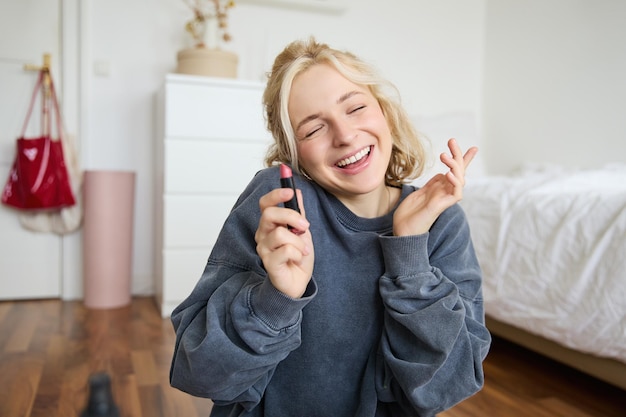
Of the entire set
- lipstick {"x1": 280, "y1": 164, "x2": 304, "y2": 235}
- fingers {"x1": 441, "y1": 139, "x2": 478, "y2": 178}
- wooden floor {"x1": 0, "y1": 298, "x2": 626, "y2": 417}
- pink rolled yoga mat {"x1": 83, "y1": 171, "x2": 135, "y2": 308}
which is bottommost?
wooden floor {"x1": 0, "y1": 298, "x2": 626, "y2": 417}

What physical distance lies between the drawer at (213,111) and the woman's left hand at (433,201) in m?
1.78

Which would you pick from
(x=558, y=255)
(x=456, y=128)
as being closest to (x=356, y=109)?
(x=558, y=255)

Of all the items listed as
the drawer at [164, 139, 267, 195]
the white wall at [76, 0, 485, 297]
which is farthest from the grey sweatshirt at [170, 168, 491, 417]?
the white wall at [76, 0, 485, 297]

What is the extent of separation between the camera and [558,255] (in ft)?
5.39

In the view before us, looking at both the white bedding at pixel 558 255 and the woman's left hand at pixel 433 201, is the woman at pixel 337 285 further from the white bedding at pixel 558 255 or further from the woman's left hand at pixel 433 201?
the white bedding at pixel 558 255

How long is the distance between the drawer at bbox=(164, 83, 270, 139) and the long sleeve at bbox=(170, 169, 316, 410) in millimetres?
1729

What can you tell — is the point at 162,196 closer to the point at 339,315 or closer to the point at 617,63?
the point at 339,315

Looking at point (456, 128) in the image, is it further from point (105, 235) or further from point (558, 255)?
point (105, 235)

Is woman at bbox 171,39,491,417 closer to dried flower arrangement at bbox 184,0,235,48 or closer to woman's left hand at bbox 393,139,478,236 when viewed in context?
woman's left hand at bbox 393,139,478,236

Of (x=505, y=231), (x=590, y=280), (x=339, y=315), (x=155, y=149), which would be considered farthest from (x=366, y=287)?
(x=155, y=149)

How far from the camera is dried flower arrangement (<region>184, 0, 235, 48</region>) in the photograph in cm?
272

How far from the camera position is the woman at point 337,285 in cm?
74

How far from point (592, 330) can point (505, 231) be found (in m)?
0.43

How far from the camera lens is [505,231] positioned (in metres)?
1.85
